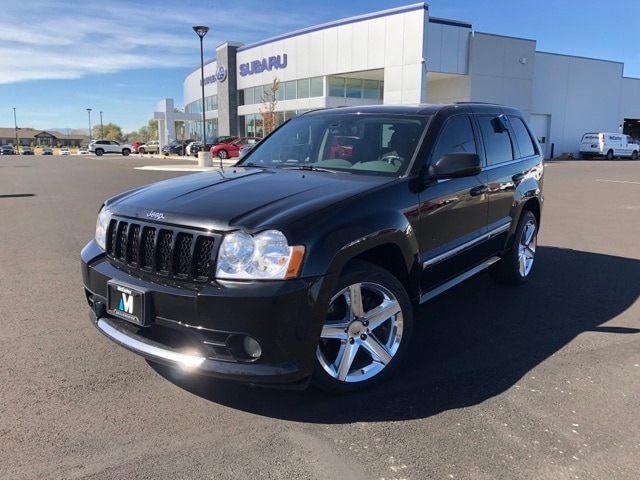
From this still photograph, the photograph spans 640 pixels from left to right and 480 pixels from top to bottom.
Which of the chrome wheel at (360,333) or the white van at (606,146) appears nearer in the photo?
the chrome wheel at (360,333)

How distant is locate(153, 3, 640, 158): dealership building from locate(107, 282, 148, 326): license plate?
29566 mm

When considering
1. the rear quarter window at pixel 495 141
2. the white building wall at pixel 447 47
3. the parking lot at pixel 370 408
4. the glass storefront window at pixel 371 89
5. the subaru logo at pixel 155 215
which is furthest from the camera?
the glass storefront window at pixel 371 89

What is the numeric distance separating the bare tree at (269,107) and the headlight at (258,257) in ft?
Result: 107

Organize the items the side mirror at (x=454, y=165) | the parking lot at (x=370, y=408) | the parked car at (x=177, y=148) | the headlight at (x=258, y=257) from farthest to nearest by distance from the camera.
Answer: the parked car at (x=177, y=148) < the side mirror at (x=454, y=165) < the headlight at (x=258, y=257) < the parking lot at (x=370, y=408)

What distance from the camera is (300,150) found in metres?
4.35

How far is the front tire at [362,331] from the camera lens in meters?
2.97

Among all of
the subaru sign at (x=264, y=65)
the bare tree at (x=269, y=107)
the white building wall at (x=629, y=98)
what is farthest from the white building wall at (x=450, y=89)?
the white building wall at (x=629, y=98)

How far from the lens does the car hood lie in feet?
9.13

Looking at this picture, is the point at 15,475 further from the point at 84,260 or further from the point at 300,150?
the point at 300,150

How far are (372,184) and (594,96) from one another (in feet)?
155

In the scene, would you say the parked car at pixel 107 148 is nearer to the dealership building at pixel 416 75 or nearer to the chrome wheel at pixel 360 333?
the dealership building at pixel 416 75

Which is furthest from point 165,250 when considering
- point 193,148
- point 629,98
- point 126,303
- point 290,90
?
point 629,98

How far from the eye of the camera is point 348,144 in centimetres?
412

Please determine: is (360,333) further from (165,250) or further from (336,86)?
(336,86)
